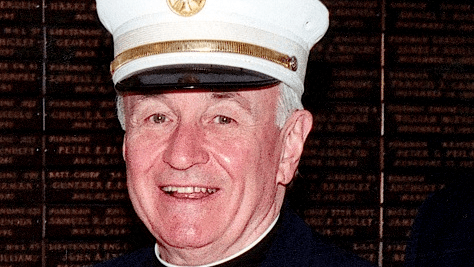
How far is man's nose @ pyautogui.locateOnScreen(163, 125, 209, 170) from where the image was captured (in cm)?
128

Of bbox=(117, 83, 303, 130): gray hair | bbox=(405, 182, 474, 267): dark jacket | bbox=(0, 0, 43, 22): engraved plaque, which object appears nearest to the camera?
bbox=(405, 182, 474, 267): dark jacket

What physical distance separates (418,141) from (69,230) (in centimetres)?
152

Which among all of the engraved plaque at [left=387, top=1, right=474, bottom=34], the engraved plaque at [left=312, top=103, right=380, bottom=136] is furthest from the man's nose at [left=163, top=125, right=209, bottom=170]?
the engraved plaque at [left=387, top=1, right=474, bottom=34]

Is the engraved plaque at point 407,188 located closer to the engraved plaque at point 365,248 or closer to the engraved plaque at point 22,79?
the engraved plaque at point 365,248

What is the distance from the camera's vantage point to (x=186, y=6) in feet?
4.39

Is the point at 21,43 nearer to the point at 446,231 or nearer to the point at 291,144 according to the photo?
the point at 291,144

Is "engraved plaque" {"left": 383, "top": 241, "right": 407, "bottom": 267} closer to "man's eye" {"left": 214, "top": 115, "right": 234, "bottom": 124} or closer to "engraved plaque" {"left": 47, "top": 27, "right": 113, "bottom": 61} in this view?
"engraved plaque" {"left": 47, "top": 27, "right": 113, "bottom": 61}

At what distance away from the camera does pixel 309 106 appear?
10.4ft

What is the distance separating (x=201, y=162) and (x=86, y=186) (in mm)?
1927

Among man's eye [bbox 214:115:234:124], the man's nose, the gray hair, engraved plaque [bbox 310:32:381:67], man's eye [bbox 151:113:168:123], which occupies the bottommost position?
the man's nose

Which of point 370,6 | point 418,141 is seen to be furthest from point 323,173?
point 370,6

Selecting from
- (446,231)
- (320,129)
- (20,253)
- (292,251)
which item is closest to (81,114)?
(20,253)

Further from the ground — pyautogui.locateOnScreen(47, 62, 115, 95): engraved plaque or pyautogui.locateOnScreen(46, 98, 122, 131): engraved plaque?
pyautogui.locateOnScreen(47, 62, 115, 95): engraved plaque

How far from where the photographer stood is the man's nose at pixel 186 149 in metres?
1.28
